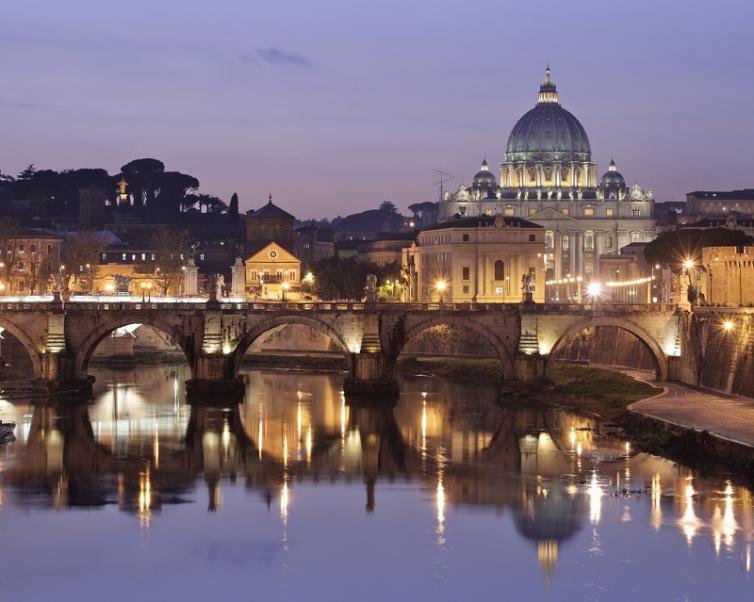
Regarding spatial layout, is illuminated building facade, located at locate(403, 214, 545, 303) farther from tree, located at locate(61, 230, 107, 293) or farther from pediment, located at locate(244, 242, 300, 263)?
tree, located at locate(61, 230, 107, 293)

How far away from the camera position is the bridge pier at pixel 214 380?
76625 millimetres

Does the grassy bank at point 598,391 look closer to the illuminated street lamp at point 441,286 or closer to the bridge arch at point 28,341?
the bridge arch at point 28,341

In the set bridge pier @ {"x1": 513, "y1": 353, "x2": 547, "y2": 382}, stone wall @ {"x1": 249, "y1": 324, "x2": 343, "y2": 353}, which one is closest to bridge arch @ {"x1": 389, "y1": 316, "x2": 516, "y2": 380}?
bridge pier @ {"x1": 513, "y1": 353, "x2": 547, "y2": 382}

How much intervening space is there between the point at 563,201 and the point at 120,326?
380ft

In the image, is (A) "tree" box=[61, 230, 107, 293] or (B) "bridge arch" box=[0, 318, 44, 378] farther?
(A) "tree" box=[61, 230, 107, 293]

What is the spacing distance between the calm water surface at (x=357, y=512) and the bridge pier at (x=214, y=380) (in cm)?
739

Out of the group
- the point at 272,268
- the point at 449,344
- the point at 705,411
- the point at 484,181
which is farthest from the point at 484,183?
the point at 705,411

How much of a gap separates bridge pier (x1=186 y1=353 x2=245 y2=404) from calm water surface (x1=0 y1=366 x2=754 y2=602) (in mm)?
7394

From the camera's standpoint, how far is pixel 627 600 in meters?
38.2

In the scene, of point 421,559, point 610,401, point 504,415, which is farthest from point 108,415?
point 421,559

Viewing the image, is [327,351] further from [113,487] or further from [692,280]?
[113,487]

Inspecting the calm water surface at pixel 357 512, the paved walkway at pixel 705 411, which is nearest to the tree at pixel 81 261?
the calm water surface at pixel 357 512

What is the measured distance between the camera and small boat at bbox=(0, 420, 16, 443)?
2383 inches

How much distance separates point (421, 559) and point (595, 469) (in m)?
13.2
